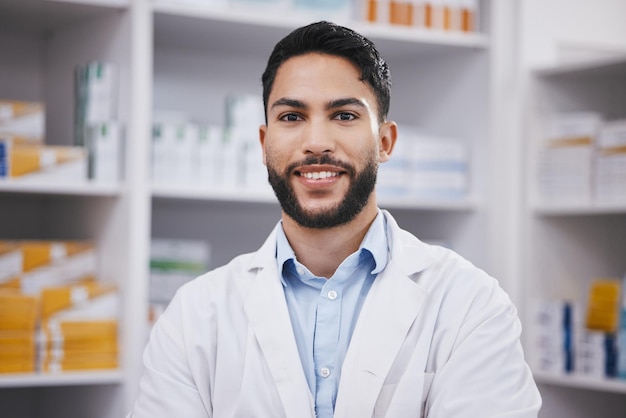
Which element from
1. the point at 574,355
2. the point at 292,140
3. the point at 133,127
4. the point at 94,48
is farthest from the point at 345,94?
the point at 574,355

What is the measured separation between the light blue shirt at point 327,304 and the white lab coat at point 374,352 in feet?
0.11

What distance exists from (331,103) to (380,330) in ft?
1.53

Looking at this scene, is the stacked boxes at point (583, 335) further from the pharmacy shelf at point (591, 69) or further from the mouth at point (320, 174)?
the mouth at point (320, 174)

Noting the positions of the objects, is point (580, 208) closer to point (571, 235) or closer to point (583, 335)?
point (571, 235)

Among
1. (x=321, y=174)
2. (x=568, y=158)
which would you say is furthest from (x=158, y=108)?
(x=321, y=174)

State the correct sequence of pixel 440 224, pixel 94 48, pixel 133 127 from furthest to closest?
pixel 440 224 → pixel 94 48 → pixel 133 127

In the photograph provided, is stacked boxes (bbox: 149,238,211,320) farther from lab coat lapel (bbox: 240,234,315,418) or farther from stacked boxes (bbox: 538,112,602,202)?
stacked boxes (bbox: 538,112,602,202)

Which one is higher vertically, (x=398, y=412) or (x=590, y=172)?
(x=590, y=172)

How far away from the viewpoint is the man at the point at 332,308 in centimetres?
188

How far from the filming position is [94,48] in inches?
128

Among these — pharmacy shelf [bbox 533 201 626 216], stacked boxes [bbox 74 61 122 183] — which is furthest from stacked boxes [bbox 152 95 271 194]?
pharmacy shelf [bbox 533 201 626 216]

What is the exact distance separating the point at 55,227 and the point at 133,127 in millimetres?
667

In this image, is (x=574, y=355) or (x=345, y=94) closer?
(x=345, y=94)

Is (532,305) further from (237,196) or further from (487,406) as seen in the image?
(487,406)
